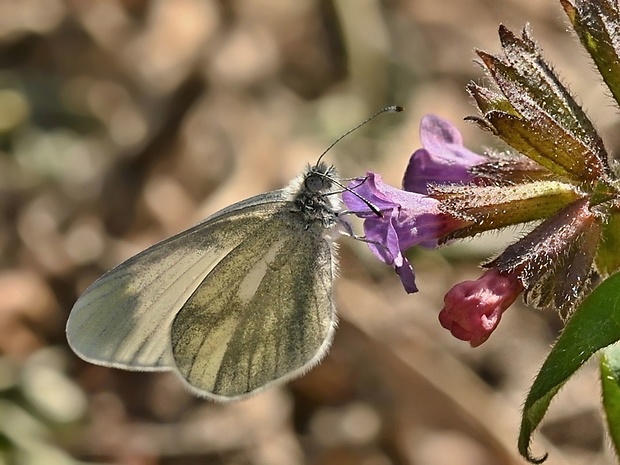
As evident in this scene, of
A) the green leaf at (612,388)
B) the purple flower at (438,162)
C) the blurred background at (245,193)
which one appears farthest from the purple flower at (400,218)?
the blurred background at (245,193)

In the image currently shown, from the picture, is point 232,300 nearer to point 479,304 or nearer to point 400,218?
point 400,218

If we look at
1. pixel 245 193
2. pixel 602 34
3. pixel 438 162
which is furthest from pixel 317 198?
pixel 245 193

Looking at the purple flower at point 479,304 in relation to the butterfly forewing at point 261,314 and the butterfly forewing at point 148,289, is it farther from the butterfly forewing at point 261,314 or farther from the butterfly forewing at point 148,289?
the butterfly forewing at point 148,289

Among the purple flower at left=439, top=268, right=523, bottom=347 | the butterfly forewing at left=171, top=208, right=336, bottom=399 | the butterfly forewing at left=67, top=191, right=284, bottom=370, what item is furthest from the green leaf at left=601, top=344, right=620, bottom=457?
the butterfly forewing at left=67, top=191, right=284, bottom=370

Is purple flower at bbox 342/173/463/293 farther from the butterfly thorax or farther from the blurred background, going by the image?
the blurred background

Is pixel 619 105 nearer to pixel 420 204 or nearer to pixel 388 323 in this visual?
pixel 420 204

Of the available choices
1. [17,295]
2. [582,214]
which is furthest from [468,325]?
[17,295]
